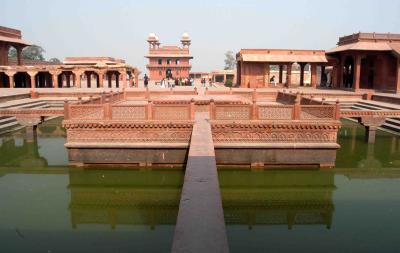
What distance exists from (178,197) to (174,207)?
64 centimetres

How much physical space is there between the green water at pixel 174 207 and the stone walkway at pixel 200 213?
1.31 metres

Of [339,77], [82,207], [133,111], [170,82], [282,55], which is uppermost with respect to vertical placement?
[282,55]

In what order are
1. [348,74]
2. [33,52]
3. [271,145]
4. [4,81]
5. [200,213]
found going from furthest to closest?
[33,52] < [4,81] < [348,74] < [271,145] < [200,213]

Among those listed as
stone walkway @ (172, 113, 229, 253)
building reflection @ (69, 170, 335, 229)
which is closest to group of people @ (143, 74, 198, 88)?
building reflection @ (69, 170, 335, 229)

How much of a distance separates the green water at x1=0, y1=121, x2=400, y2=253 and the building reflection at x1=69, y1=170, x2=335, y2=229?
0.02 m

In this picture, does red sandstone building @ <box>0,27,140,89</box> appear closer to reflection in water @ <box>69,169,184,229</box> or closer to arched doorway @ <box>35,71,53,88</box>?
arched doorway @ <box>35,71,53,88</box>

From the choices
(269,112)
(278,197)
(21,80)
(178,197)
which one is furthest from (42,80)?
(278,197)

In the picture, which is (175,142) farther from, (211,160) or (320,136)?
(320,136)

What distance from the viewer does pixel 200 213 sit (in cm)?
482

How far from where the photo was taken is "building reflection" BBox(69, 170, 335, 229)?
770 cm

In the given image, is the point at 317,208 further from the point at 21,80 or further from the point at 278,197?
the point at 21,80

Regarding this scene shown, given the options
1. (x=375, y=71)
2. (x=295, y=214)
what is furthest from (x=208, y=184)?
(x=375, y=71)

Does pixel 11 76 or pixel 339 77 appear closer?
pixel 11 76

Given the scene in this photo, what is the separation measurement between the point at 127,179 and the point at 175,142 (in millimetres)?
1838
